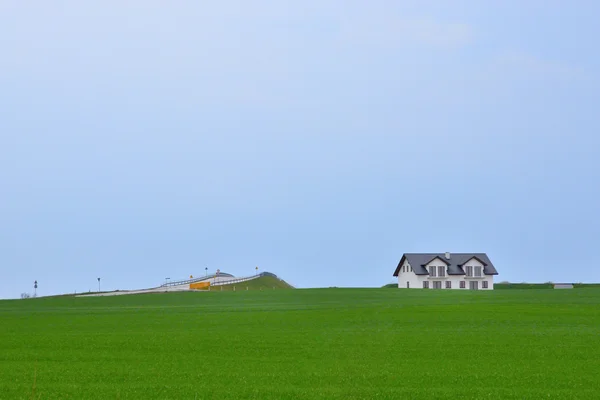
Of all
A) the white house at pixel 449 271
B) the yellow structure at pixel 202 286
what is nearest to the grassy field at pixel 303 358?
the yellow structure at pixel 202 286

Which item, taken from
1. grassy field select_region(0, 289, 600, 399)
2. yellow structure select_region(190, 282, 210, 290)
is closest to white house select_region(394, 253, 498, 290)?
yellow structure select_region(190, 282, 210, 290)

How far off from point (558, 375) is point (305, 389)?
7.40m

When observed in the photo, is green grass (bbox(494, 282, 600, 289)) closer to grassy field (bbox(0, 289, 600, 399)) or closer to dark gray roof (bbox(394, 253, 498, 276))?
dark gray roof (bbox(394, 253, 498, 276))

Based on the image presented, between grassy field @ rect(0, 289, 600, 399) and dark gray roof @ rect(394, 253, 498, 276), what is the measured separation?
8407cm

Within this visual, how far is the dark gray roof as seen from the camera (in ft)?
415

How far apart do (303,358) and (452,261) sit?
105580 mm

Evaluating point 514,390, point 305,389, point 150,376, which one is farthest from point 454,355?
point 150,376

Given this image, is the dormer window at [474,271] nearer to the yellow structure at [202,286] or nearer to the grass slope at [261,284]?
the grass slope at [261,284]

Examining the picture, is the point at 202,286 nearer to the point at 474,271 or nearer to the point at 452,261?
the point at 452,261

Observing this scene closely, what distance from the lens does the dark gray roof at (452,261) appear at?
126625 millimetres

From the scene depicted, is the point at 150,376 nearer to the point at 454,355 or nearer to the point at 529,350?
the point at 454,355

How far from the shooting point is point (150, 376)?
21484 mm

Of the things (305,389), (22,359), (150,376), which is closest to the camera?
A: (305,389)

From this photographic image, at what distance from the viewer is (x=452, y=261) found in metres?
128
